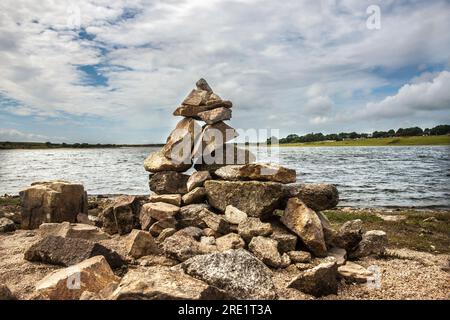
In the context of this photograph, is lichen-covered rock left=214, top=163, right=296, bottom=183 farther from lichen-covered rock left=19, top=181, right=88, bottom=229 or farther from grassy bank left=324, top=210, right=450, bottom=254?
lichen-covered rock left=19, top=181, right=88, bottom=229

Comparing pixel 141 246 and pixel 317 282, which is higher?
pixel 141 246

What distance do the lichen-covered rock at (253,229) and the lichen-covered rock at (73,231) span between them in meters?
5.81

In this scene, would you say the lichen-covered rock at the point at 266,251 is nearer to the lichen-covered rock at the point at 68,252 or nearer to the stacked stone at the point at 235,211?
the stacked stone at the point at 235,211

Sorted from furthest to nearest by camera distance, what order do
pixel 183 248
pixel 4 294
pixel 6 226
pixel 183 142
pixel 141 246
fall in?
pixel 6 226, pixel 183 142, pixel 141 246, pixel 183 248, pixel 4 294

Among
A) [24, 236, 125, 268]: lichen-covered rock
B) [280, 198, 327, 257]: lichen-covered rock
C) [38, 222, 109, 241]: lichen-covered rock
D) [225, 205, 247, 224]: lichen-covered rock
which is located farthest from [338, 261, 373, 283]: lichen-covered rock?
[38, 222, 109, 241]: lichen-covered rock

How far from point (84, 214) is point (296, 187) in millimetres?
10960

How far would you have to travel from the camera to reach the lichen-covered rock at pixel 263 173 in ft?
45.2

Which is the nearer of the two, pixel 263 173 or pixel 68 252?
pixel 68 252

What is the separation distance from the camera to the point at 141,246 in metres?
11.8

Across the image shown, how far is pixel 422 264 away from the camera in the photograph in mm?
12906

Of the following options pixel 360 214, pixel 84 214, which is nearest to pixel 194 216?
pixel 84 214

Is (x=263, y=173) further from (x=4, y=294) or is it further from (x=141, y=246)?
(x=4, y=294)

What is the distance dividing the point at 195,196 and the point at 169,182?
6.32 ft

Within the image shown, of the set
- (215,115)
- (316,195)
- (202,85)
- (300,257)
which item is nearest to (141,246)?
(300,257)
